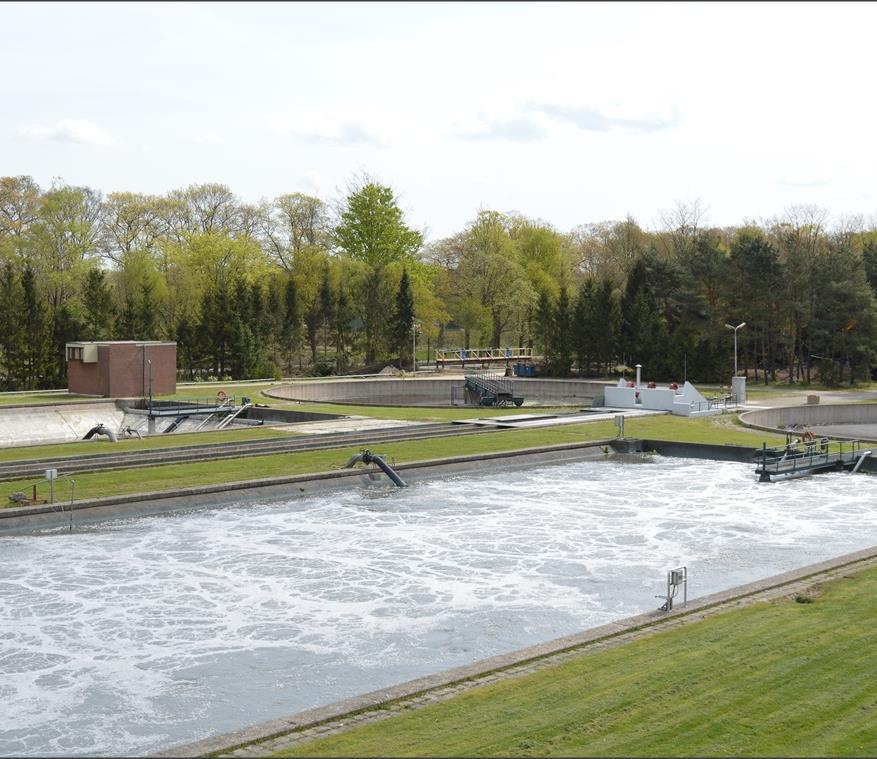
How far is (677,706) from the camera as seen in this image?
10930 millimetres

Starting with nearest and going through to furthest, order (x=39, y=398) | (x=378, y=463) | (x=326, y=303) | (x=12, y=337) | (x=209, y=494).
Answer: (x=209, y=494) < (x=378, y=463) < (x=39, y=398) < (x=12, y=337) < (x=326, y=303)

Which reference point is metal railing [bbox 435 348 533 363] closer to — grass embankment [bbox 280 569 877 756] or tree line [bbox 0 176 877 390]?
tree line [bbox 0 176 877 390]

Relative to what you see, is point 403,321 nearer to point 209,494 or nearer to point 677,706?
point 209,494

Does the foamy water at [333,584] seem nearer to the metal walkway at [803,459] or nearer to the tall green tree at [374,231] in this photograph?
the metal walkway at [803,459]

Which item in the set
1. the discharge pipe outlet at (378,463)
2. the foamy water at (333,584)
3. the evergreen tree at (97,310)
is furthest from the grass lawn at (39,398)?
the foamy water at (333,584)

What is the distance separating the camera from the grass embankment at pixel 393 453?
26656mm

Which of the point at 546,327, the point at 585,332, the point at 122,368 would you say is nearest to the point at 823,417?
the point at 585,332

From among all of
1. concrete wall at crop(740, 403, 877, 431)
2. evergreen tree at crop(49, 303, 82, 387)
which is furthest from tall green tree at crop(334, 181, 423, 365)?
concrete wall at crop(740, 403, 877, 431)

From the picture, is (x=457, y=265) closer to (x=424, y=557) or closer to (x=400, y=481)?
(x=400, y=481)

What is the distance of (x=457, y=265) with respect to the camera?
283 feet

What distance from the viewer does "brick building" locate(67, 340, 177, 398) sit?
4850 cm

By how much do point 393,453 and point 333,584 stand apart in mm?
13649

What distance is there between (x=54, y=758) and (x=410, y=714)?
4.00m

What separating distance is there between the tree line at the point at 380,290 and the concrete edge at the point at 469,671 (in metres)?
45.6
